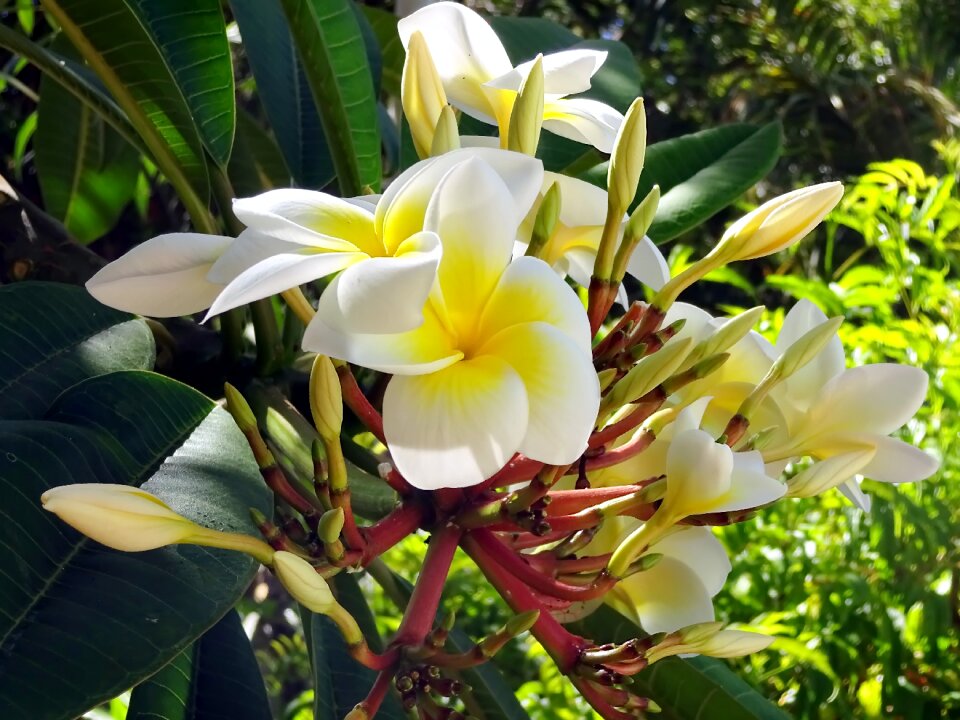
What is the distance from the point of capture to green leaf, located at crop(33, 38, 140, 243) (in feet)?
3.45

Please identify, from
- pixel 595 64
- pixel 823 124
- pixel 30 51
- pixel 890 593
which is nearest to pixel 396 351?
pixel 595 64

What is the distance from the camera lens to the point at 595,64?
0.49m

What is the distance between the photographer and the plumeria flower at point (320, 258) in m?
0.28

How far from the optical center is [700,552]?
485 millimetres

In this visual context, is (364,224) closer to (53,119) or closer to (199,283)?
(199,283)

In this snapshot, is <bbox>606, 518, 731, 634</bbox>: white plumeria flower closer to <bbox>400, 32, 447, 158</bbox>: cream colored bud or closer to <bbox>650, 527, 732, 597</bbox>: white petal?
<bbox>650, 527, 732, 597</bbox>: white petal

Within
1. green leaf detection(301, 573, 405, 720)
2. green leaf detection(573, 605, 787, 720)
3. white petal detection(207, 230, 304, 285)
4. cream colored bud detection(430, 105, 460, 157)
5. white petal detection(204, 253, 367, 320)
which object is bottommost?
green leaf detection(573, 605, 787, 720)

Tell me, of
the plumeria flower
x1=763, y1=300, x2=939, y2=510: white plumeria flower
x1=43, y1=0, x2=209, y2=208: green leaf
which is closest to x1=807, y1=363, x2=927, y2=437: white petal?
x1=763, y1=300, x2=939, y2=510: white plumeria flower

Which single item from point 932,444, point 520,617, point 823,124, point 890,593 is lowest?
point 823,124

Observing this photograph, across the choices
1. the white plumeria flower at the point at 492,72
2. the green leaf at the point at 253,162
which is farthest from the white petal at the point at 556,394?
the green leaf at the point at 253,162

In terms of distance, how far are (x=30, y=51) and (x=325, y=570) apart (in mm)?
522

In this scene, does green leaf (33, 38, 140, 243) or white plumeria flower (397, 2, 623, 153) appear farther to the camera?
green leaf (33, 38, 140, 243)

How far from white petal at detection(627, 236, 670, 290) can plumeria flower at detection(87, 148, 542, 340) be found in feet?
0.35

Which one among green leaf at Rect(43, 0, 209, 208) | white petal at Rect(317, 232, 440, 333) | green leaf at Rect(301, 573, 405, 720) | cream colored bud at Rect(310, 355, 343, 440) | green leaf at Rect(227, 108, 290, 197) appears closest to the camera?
white petal at Rect(317, 232, 440, 333)
